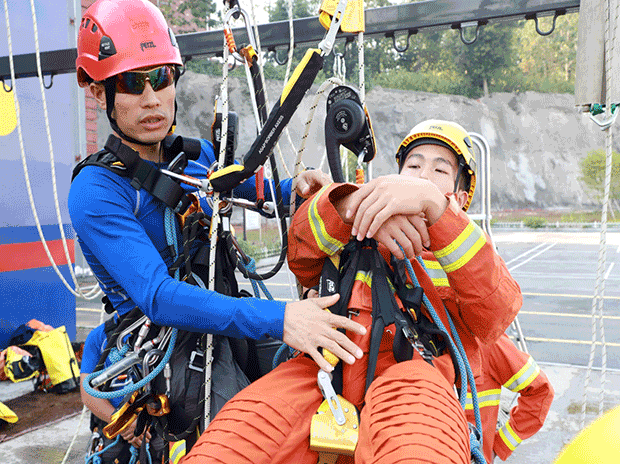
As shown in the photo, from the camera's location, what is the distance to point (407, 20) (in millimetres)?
3113

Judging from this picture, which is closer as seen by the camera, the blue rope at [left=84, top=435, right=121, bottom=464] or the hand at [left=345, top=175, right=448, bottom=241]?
the hand at [left=345, top=175, right=448, bottom=241]

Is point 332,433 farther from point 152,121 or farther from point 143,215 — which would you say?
point 152,121

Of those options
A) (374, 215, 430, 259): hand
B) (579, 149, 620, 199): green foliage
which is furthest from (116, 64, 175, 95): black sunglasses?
(579, 149, 620, 199): green foliage

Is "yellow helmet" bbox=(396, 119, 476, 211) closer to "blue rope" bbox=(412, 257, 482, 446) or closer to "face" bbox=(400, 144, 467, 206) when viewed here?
"face" bbox=(400, 144, 467, 206)

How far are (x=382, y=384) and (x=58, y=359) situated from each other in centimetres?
388

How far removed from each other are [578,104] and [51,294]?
491 cm

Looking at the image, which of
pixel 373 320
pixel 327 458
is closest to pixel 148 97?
pixel 373 320

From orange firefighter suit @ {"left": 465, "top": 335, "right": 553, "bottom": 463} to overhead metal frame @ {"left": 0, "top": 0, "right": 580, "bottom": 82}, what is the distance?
187 centimetres

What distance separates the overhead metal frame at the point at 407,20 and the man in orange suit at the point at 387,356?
1.94 m

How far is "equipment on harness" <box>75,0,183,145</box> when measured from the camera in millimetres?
1761

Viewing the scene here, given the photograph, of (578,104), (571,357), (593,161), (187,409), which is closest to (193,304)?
(187,409)

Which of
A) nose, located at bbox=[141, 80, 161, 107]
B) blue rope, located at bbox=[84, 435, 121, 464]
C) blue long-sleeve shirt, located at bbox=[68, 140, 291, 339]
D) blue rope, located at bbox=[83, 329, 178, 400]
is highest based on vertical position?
nose, located at bbox=[141, 80, 161, 107]

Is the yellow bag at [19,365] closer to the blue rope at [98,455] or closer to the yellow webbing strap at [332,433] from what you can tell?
the blue rope at [98,455]

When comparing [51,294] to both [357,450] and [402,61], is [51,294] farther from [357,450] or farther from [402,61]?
[402,61]
